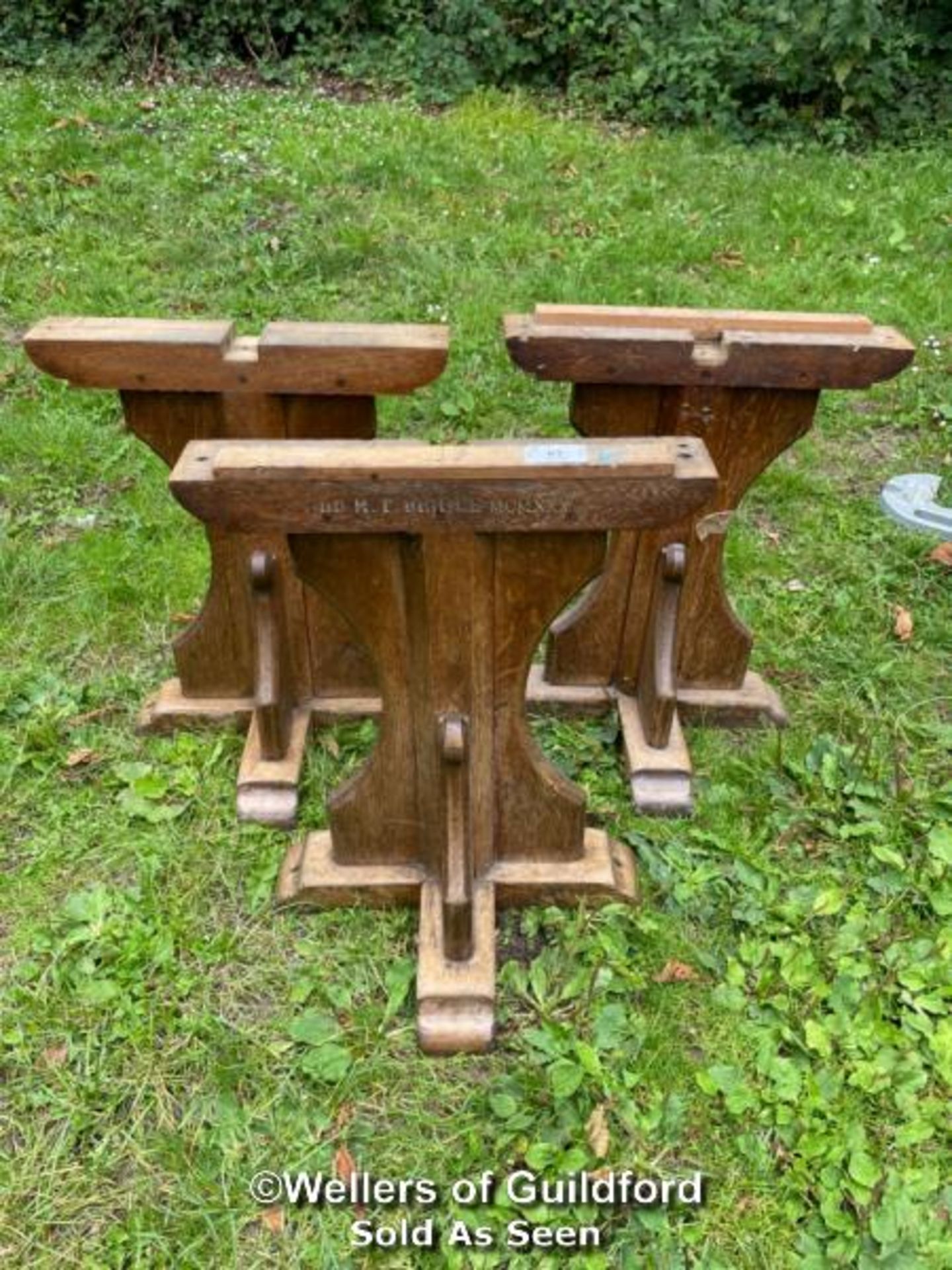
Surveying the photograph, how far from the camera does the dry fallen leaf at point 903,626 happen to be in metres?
3.13

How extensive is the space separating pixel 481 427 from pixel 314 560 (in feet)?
7.39

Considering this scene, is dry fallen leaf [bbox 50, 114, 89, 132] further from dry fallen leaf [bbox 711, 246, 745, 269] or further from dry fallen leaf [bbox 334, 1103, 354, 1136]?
dry fallen leaf [bbox 334, 1103, 354, 1136]

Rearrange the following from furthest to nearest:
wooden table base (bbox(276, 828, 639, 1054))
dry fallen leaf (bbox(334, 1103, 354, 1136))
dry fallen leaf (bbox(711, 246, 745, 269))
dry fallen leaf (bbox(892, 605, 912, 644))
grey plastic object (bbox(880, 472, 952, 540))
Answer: dry fallen leaf (bbox(711, 246, 745, 269)) < grey plastic object (bbox(880, 472, 952, 540)) < dry fallen leaf (bbox(892, 605, 912, 644)) < wooden table base (bbox(276, 828, 639, 1054)) < dry fallen leaf (bbox(334, 1103, 354, 1136))

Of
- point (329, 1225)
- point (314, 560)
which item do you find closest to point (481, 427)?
point (314, 560)

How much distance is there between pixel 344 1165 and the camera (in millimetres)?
1923

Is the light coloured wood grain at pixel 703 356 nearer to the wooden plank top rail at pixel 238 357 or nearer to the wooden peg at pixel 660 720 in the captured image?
the wooden plank top rail at pixel 238 357

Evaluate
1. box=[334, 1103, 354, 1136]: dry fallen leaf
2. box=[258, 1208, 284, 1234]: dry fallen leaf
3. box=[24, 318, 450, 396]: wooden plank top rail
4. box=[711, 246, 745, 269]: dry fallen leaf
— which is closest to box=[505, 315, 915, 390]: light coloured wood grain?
box=[24, 318, 450, 396]: wooden plank top rail

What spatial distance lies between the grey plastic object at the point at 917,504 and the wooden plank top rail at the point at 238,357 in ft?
6.53

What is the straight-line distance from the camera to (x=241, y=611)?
8.47 ft

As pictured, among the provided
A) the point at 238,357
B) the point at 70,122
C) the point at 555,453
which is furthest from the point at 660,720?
the point at 70,122

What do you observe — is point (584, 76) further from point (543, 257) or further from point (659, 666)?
point (659, 666)

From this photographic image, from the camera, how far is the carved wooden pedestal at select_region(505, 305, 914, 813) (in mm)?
2248

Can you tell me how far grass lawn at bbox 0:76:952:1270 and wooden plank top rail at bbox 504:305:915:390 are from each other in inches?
36.9

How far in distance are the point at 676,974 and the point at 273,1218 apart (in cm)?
Answer: 90
